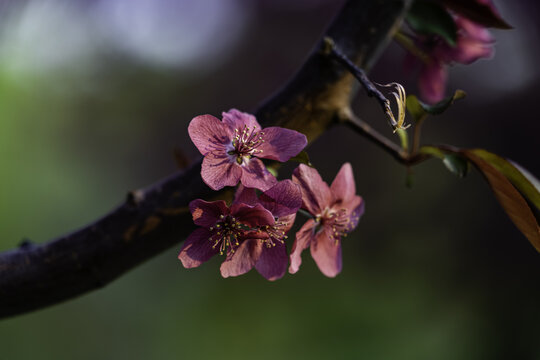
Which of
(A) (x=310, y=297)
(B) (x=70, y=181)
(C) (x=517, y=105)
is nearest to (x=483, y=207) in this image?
(C) (x=517, y=105)

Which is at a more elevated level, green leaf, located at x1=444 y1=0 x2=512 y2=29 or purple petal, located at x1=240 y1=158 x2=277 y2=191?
green leaf, located at x1=444 y1=0 x2=512 y2=29

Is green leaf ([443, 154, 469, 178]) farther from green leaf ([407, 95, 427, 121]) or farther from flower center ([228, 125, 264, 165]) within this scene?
flower center ([228, 125, 264, 165])

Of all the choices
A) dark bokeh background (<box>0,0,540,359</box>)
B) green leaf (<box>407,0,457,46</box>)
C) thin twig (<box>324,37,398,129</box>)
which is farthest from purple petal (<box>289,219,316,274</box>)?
dark bokeh background (<box>0,0,540,359</box>)

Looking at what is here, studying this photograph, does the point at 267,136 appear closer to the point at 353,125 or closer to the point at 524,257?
the point at 353,125

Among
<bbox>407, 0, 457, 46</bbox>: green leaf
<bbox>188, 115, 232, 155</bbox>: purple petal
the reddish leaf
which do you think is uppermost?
<bbox>407, 0, 457, 46</bbox>: green leaf

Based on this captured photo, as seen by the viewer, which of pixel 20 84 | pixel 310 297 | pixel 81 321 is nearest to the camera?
pixel 310 297

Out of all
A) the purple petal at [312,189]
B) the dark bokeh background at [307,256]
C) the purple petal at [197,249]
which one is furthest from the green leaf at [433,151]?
the dark bokeh background at [307,256]

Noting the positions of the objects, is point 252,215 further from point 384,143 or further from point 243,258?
point 384,143
